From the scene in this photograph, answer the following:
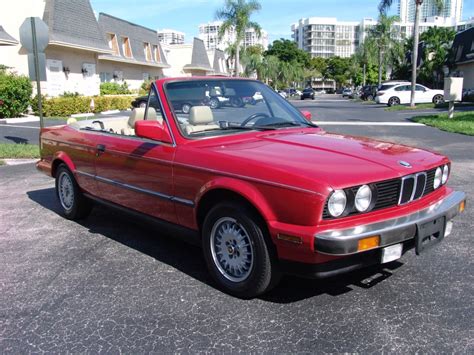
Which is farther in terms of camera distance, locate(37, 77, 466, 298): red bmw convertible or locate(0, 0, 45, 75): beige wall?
locate(0, 0, 45, 75): beige wall

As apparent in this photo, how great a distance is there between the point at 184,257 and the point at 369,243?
2.01 m

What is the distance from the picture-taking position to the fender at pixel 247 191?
3.12 meters

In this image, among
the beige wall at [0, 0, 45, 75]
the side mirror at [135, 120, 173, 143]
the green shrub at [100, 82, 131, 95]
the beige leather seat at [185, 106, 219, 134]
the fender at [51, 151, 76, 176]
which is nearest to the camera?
the side mirror at [135, 120, 173, 143]

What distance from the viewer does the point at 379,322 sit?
3.14m

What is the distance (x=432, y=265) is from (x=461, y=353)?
4.68ft

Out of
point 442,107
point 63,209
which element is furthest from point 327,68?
point 63,209

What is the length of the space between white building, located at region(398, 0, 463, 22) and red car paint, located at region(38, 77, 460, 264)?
92.3 feet

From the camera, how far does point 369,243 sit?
9.81ft

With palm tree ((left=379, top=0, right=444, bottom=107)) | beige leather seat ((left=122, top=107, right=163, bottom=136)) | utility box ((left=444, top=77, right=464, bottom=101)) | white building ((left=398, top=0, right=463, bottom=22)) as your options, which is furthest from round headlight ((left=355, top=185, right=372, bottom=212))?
white building ((left=398, top=0, right=463, bottom=22))

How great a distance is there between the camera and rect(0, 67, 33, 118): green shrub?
19219mm

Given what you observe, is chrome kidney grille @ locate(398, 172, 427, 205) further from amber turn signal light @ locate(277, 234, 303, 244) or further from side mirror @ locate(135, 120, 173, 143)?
side mirror @ locate(135, 120, 173, 143)

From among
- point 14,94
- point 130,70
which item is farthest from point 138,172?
point 130,70

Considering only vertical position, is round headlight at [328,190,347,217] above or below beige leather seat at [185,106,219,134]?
below

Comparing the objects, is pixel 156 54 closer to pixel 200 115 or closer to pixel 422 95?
pixel 422 95
